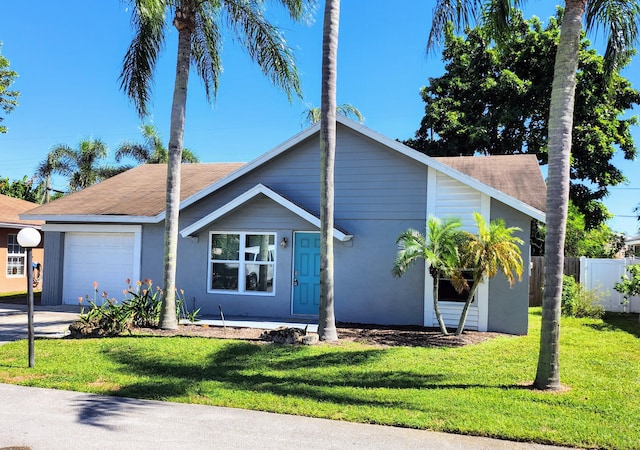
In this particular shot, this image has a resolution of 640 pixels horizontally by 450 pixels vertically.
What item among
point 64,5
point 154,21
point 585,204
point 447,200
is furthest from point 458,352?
point 585,204

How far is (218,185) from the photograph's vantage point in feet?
44.1

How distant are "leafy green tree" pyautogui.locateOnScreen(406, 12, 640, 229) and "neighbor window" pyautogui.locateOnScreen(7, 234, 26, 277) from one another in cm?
1968

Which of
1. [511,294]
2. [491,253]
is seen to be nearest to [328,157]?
[491,253]

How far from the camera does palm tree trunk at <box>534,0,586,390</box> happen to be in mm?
6652

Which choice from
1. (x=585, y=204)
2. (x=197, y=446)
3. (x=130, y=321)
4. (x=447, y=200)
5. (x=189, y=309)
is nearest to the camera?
(x=197, y=446)

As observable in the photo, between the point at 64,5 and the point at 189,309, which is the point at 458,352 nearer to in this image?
the point at 189,309

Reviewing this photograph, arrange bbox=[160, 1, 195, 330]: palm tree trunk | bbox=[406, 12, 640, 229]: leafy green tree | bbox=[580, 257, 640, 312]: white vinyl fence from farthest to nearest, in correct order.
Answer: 1. bbox=[406, 12, 640, 229]: leafy green tree
2. bbox=[580, 257, 640, 312]: white vinyl fence
3. bbox=[160, 1, 195, 330]: palm tree trunk

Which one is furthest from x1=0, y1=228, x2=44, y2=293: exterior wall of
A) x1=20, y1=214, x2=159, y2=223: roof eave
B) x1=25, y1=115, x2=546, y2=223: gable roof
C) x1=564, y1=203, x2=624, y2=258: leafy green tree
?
x1=564, y1=203, x2=624, y2=258: leafy green tree

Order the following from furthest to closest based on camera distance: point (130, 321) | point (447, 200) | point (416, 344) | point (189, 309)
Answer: point (189, 309) < point (447, 200) < point (130, 321) < point (416, 344)

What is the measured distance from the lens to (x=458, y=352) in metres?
8.91

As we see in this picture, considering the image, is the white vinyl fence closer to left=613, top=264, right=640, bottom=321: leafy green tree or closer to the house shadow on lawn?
left=613, top=264, right=640, bottom=321: leafy green tree

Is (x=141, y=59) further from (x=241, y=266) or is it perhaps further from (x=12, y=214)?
(x=12, y=214)

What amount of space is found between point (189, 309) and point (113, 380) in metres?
6.62

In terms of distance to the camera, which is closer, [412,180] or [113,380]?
[113,380]
